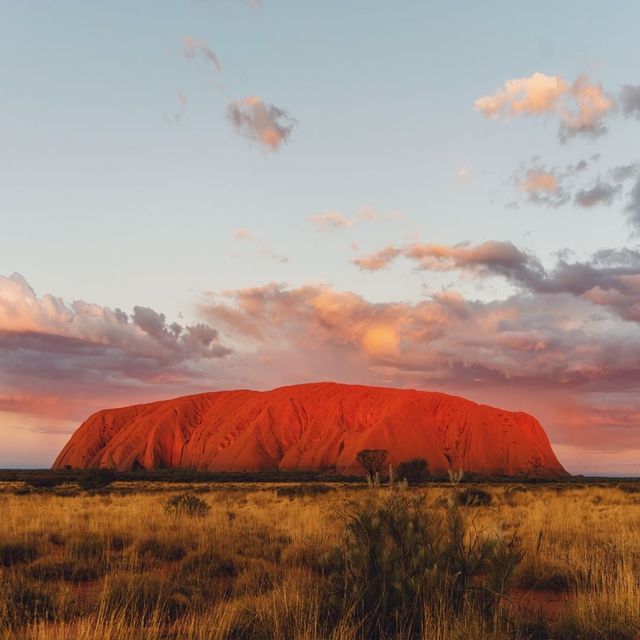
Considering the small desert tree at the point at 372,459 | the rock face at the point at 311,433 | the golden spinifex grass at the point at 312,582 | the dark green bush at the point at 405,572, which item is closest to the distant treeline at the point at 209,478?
the small desert tree at the point at 372,459

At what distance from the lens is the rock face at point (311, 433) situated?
288 feet

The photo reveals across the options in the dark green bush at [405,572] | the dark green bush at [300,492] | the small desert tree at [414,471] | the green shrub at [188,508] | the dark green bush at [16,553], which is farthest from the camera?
the small desert tree at [414,471]

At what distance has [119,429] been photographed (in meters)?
108

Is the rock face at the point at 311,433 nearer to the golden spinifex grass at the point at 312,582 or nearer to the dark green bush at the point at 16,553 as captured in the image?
the golden spinifex grass at the point at 312,582

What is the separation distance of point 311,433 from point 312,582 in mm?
88062

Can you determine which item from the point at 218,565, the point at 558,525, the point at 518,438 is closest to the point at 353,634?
the point at 218,565

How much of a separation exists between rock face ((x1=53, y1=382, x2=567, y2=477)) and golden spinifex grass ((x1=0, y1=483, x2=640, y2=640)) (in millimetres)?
71058

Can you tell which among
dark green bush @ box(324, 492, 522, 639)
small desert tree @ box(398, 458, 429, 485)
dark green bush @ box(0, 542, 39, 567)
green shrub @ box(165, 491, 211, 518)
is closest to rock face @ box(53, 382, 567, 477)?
small desert tree @ box(398, 458, 429, 485)

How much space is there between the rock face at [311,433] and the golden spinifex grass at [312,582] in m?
71.1

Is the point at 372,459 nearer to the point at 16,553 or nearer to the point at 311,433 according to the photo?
the point at 311,433

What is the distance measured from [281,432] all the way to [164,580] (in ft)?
292

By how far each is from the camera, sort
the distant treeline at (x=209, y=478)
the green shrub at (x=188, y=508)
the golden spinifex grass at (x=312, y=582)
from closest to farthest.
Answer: the golden spinifex grass at (x=312, y=582)
the green shrub at (x=188, y=508)
the distant treeline at (x=209, y=478)

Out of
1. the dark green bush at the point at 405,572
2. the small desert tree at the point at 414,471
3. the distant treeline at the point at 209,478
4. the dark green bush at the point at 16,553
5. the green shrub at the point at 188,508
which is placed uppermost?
the dark green bush at the point at 405,572

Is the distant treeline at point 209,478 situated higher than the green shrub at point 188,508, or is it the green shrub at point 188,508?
the green shrub at point 188,508
